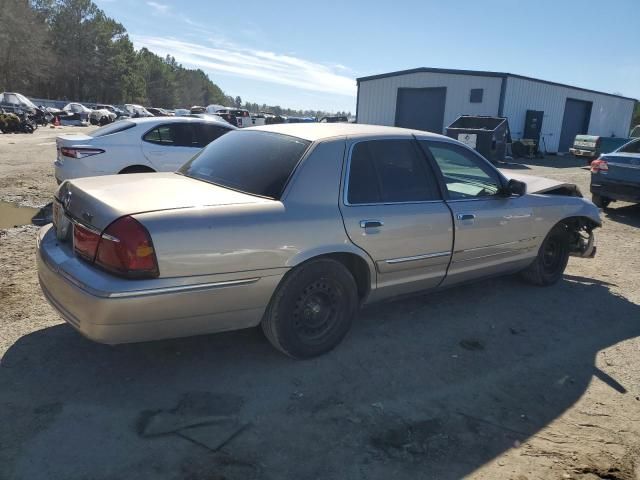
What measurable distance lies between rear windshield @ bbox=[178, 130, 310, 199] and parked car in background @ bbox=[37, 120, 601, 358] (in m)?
0.01

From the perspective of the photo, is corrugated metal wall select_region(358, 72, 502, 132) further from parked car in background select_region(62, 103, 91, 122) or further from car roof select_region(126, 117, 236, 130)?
parked car in background select_region(62, 103, 91, 122)

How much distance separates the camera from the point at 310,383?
333 cm

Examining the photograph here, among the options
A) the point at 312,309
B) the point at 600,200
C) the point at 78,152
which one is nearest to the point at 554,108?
the point at 600,200

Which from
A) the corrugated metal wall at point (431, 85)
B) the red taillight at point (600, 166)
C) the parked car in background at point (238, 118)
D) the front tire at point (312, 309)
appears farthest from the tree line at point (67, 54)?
the front tire at point (312, 309)

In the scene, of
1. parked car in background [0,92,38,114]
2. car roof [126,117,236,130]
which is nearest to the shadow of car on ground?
car roof [126,117,236,130]

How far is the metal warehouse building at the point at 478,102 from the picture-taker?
24.7m

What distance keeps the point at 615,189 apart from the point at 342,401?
8.56 m

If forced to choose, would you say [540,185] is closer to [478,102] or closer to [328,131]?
[328,131]

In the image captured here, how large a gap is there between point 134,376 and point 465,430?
210 centimetres

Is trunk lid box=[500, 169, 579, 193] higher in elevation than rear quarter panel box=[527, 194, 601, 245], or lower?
higher

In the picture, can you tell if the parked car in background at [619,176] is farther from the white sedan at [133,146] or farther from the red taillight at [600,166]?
the white sedan at [133,146]

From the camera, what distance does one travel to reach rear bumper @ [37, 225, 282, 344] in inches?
110

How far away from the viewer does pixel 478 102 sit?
981 inches

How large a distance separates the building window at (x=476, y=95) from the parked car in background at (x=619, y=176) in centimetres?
1561
